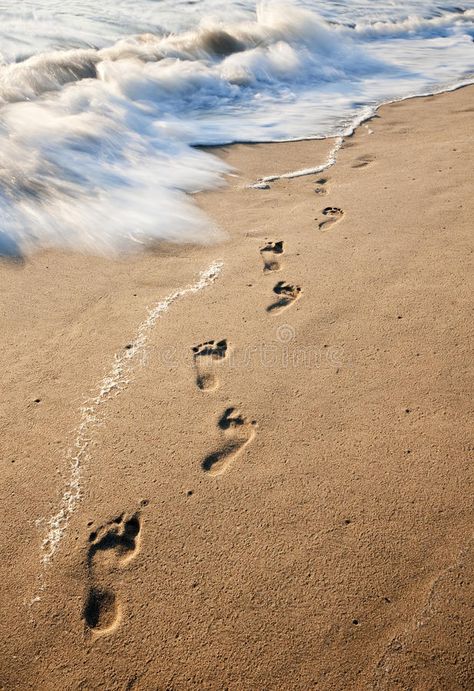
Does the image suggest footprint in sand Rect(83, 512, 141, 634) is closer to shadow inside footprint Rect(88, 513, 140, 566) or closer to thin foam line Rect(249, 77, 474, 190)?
shadow inside footprint Rect(88, 513, 140, 566)

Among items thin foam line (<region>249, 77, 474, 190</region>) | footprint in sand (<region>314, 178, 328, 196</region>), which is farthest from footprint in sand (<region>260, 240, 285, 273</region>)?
thin foam line (<region>249, 77, 474, 190</region>)

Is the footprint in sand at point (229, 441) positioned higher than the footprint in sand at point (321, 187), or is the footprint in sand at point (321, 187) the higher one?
the footprint in sand at point (321, 187)

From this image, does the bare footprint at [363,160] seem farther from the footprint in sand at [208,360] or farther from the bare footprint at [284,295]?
the footprint in sand at [208,360]

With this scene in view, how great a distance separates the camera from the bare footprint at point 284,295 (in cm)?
276

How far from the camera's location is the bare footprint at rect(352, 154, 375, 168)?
4.18 metres

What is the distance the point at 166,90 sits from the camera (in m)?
6.11

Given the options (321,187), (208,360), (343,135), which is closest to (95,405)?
(208,360)

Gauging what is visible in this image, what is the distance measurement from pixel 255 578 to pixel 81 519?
0.64 m

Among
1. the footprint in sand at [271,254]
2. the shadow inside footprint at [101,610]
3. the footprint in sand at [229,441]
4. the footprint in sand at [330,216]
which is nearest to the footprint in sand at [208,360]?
the footprint in sand at [229,441]

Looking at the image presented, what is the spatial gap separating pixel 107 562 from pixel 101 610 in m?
0.15

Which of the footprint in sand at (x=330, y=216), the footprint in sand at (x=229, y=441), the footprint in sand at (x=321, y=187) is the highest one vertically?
the footprint in sand at (x=321, y=187)

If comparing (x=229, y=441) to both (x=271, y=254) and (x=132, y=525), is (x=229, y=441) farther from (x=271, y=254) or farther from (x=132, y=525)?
(x=271, y=254)

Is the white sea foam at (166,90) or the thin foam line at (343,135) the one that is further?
the thin foam line at (343,135)

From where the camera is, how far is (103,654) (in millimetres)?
1582
